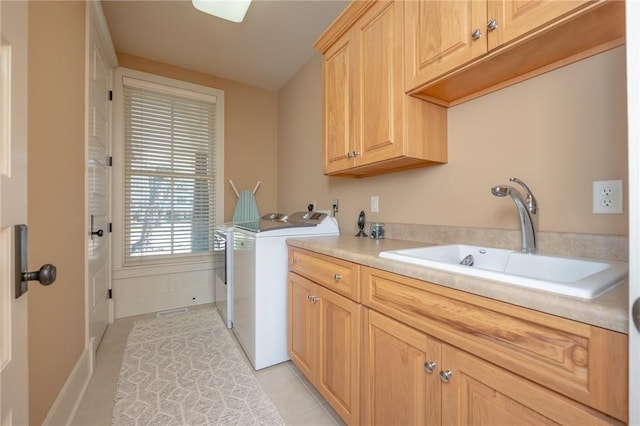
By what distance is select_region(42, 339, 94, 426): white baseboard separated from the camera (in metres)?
1.28

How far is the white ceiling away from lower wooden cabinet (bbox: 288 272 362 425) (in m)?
2.11

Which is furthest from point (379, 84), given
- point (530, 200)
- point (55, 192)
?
point (55, 192)

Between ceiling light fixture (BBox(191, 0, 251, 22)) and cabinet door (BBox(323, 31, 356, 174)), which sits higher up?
ceiling light fixture (BBox(191, 0, 251, 22))

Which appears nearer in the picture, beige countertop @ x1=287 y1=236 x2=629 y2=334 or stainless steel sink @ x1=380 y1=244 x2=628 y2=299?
beige countertop @ x1=287 y1=236 x2=629 y2=334

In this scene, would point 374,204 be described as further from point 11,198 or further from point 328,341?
point 11,198

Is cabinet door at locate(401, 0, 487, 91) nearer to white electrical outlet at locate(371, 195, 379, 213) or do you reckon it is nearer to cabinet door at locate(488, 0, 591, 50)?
cabinet door at locate(488, 0, 591, 50)

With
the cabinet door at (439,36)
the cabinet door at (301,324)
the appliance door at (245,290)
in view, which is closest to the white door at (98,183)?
the appliance door at (245,290)

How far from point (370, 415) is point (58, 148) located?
1993 millimetres

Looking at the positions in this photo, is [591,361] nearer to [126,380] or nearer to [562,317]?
[562,317]

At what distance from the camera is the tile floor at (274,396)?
1407 mm

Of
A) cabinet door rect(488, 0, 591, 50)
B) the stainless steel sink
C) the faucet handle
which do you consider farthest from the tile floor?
cabinet door rect(488, 0, 591, 50)

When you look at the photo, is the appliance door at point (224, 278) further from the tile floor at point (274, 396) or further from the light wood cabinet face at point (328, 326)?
the light wood cabinet face at point (328, 326)

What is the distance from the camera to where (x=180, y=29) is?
238 centimetres

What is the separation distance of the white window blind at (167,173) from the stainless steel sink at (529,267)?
2647mm
